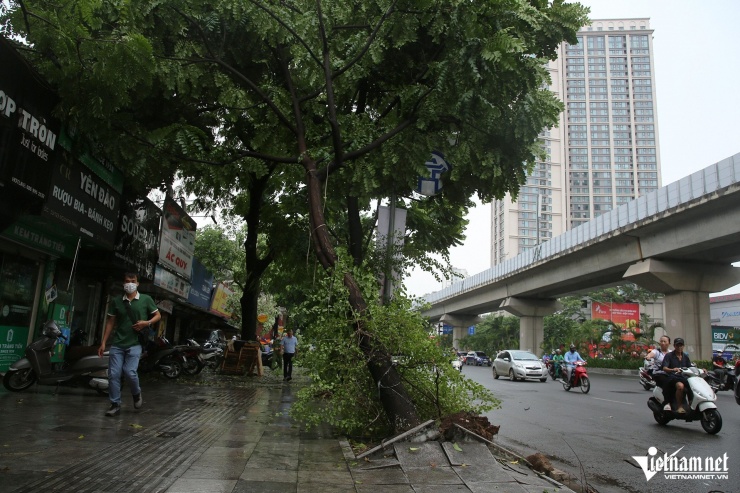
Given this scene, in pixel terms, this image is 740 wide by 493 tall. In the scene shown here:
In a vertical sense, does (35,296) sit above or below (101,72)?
below

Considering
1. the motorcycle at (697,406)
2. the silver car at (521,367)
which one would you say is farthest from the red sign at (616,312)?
the motorcycle at (697,406)

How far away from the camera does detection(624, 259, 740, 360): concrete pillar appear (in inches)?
1065

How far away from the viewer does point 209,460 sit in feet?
16.0

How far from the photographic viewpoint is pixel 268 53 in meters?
9.19

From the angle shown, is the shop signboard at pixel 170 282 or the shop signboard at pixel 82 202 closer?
the shop signboard at pixel 82 202

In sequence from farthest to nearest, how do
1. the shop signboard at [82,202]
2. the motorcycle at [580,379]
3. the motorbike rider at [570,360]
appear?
1. the motorbike rider at [570,360]
2. the motorcycle at [580,379]
3. the shop signboard at [82,202]

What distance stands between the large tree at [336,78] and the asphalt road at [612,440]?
218cm

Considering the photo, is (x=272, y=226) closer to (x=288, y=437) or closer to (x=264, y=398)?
(x=264, y=398)

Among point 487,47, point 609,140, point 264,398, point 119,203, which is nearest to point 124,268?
point 119,203

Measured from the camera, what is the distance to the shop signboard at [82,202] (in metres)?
8.86

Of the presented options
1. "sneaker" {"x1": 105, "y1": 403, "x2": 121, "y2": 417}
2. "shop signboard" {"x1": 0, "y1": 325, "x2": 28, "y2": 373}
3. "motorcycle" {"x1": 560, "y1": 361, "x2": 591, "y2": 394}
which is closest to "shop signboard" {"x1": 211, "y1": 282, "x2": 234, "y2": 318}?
"shop signboard" {"x1": 0, "y1": 325, "x2": 28, "y2": 373}

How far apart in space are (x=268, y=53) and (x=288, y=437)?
615 centimetres

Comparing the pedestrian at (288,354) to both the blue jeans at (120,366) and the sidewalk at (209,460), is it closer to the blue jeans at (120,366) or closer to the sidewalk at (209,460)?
the sidewalk at (209,460)

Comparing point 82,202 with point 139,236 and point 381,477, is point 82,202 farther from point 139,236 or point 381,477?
point 381,477
